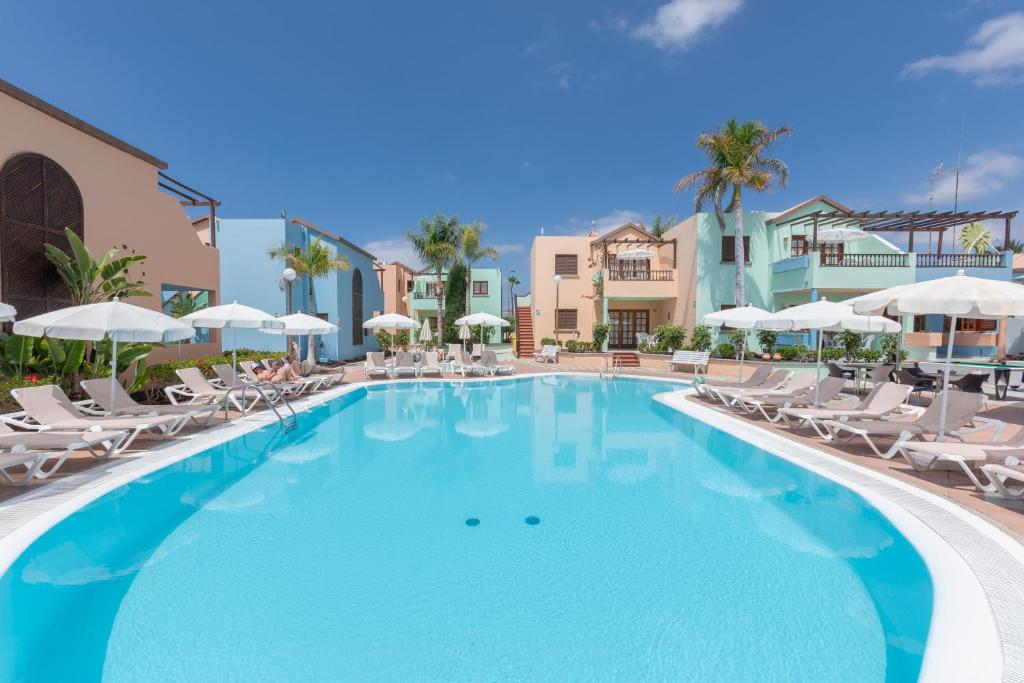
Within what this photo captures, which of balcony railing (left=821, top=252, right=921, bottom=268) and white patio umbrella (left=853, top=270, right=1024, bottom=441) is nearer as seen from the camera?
white patio umbrella (left=853, top=270, right=1024, bottom=441)

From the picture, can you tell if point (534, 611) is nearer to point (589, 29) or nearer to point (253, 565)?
point (253, 565)

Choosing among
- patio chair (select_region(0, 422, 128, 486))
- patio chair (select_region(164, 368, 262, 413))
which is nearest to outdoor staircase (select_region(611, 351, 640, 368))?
patio chair (select_region(164, 368, 262, 413))

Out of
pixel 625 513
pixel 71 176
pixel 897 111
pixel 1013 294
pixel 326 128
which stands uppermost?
pixel 326 128

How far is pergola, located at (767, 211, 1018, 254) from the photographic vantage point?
17984mm

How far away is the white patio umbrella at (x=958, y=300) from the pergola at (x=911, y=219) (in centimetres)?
1456

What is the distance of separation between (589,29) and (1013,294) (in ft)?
50.1

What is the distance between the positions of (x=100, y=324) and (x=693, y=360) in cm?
1855

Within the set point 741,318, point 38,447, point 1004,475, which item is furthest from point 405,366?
point 1004,475

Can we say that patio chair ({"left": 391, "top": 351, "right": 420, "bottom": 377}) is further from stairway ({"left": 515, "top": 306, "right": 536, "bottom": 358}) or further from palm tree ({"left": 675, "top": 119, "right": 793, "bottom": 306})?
palm tree ({"left": 675, "top": 119, "right": 793, "bottom": 306})

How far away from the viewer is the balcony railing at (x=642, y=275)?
24281 mm

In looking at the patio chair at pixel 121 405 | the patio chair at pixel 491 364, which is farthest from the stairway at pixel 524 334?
the patio chair at pixel 121 405

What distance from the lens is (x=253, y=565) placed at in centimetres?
424

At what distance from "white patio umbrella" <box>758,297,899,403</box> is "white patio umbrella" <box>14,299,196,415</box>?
13165 millimetres

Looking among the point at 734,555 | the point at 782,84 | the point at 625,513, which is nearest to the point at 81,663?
the point at 625,513
